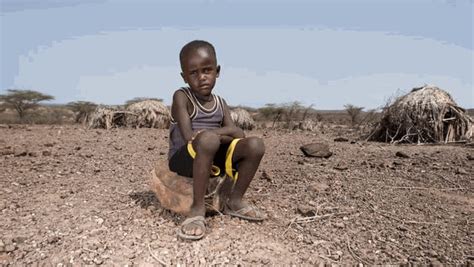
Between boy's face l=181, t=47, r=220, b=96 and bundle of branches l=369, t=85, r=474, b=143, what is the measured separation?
7.02 meters

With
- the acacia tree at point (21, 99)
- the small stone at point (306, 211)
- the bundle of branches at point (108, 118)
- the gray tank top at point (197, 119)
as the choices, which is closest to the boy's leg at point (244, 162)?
the gray tank top at point (197, 119)

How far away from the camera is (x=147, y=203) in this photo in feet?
12.1

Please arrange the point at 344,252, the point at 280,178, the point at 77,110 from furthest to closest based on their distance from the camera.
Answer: the point at 77,110 → the point at 280,178 → the point at 344,252

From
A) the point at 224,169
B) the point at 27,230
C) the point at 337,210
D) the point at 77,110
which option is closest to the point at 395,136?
the point at 337,210

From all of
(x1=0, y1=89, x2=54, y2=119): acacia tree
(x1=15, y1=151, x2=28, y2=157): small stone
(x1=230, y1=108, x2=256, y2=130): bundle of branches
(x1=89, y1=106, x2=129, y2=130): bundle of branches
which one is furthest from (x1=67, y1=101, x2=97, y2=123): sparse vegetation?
(x1=15, y1=151, x2=28, y2=157): small stone

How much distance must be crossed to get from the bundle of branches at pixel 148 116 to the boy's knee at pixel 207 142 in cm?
1096

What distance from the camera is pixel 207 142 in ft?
9.50

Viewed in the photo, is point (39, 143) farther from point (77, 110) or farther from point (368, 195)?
point (77, 110)

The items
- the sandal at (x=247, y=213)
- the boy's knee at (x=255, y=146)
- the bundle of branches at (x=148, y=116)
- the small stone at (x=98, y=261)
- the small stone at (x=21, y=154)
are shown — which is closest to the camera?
the small stone at (x=98, y=261)

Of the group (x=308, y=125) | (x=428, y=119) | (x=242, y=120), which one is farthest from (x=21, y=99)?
(x=428, y=119)

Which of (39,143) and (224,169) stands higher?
(224,169)

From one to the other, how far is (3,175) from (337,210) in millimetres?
3625

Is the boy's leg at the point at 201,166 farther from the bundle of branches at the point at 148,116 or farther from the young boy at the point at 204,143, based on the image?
the bundle of branches at the point at 148,116

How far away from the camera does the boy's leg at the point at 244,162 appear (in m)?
3.07
